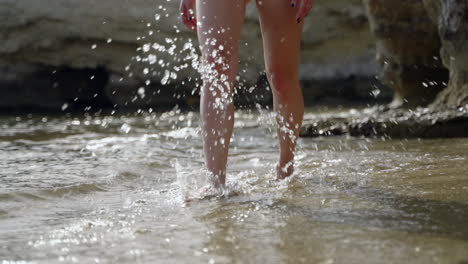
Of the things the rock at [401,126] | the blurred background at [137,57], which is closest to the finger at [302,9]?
the rock at [401,126]

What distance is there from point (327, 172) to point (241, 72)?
239 inches

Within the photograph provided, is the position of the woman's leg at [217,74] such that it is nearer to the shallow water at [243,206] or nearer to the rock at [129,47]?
the shallow water at [243,206]

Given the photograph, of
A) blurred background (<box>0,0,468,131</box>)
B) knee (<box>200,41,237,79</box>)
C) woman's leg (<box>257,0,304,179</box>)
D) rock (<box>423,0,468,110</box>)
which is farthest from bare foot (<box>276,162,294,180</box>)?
blurred background (<box>0,0,468,131</box>)

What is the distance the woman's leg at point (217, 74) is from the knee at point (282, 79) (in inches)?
12.7

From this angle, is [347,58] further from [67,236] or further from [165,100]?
[67,236]

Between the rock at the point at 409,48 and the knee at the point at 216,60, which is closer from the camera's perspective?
the knee at the point at 216,60

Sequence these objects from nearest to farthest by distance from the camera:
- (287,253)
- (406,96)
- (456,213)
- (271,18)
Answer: (287,253) → (456,213) → (271,18) → (406,96)

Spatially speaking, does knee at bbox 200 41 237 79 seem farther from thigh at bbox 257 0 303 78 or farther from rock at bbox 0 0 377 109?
rock at bbox 0 0 377 109

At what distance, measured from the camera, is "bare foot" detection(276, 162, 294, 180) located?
102 inches

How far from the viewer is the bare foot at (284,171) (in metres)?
2.60

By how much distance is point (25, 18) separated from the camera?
8047 mm

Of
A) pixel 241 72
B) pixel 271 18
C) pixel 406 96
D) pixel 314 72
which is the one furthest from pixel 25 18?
pixel 271 18

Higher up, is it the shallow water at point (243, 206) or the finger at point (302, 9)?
the finger at point (302, 9)

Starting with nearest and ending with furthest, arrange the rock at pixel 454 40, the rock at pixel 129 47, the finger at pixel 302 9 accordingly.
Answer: the finger at pixel 302 9 < the rock at pixel 454 40 < the rock at pixel 129 47
